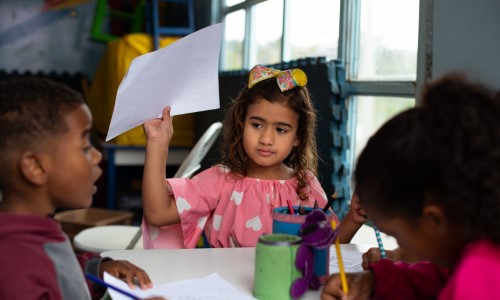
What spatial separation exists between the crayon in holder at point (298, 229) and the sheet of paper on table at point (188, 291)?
0.43 ft

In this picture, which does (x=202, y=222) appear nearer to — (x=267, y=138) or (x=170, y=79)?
(x=267, y=138)

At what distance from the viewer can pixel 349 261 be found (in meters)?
1.20

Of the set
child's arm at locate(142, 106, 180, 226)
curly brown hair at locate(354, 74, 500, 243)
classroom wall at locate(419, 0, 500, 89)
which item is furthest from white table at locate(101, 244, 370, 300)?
classroom wall at locate(419, 0, 500, 89)

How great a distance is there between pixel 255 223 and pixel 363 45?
3.89 feet

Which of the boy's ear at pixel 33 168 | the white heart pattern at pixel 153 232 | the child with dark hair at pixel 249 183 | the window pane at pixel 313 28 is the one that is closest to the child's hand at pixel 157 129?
the child with dark hair at pixel 249 183

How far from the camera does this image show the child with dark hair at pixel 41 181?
30.6 inches

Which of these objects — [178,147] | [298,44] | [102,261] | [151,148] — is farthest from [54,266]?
[178,147]

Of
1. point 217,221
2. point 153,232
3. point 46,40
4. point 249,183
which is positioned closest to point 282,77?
point 249,183

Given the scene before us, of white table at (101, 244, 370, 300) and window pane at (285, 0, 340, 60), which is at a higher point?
window pane at (285, 0, 340, 60)

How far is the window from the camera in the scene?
6.85ft

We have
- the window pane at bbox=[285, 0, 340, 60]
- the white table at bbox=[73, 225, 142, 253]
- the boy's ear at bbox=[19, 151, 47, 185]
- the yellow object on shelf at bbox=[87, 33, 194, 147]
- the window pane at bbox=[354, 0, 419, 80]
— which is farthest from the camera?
→ the yellow object on shelf at bbox=[87, 33, 194, 147]

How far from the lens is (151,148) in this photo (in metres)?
1.36

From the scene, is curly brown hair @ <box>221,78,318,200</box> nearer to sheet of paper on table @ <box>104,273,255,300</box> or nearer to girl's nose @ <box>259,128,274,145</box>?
girl's nose @ <box>259,128,274,145</box>

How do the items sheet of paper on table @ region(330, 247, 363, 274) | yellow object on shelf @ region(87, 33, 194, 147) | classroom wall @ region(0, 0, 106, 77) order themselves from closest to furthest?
sheet of paper on table @ region(330, 247, 363, 274), yellow object on shelf @ region(87, 33, 194, 147), classroom wall @ region(0, 0, 106, 77)
